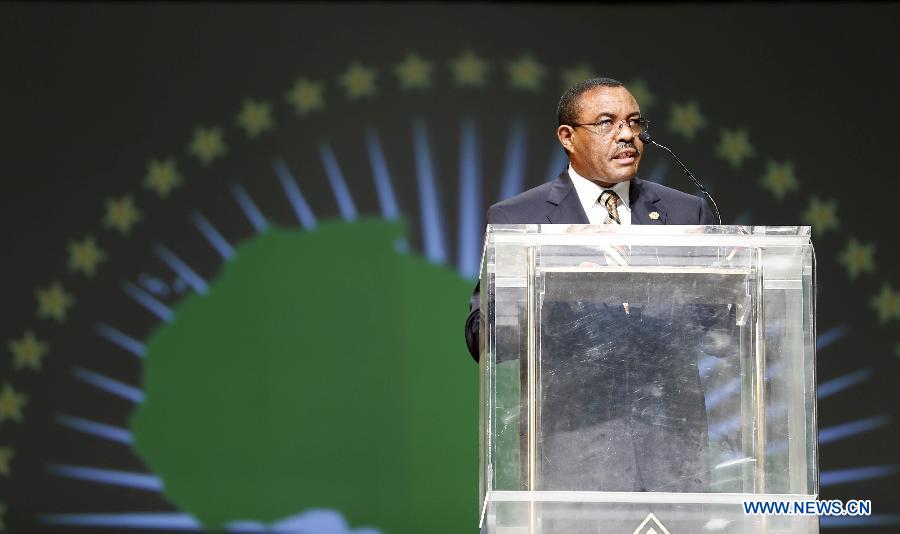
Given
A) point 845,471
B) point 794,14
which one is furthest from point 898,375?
point 794,14

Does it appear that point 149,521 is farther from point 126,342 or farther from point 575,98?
point 575,98

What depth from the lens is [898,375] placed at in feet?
15.9

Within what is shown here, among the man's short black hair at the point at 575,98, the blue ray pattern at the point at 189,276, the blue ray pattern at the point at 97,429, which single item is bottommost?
the blue ray pattern at the point at 97,429

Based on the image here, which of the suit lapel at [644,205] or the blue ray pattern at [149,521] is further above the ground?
the suit lapel at [644,205]

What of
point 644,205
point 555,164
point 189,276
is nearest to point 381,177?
point 555,164

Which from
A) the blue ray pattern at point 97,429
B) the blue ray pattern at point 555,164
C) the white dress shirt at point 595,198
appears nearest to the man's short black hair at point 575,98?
the white dress shirt at point 595,198

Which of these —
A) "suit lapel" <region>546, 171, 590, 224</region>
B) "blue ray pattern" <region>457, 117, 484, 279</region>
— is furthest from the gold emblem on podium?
"blue ray pattern" <region>457, 117, 484, 279</region>

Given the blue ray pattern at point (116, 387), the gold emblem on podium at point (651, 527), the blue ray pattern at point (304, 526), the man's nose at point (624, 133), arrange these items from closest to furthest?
1. the gold emblem on podium at point (651, 527)
2. the man's nose at point (624, 133)
3. the blue ray pattern at point (304, 526)
4. the blue ray pattern at point (116, 387)

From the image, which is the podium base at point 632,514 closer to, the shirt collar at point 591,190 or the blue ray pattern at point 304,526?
the shirt collar at point 591,190

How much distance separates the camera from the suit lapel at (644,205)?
3.13 meters

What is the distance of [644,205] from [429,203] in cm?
174

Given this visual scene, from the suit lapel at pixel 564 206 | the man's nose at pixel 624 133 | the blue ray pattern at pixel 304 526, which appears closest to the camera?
the suit lapel at pixel 564 206

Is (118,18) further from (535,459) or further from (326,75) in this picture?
(535,459)

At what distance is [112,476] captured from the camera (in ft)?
15.5
